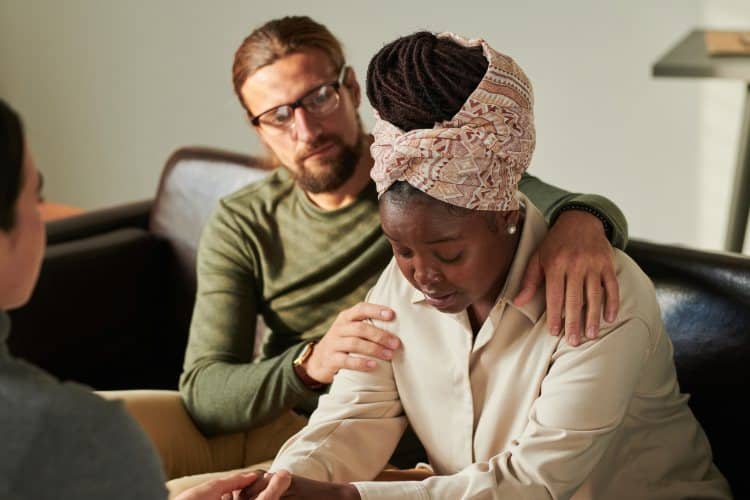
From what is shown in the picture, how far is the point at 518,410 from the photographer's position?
148 cm

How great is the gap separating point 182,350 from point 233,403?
771 millimetres

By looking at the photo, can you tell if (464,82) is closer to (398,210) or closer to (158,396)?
(398,210)

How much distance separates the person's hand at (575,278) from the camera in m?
1.38

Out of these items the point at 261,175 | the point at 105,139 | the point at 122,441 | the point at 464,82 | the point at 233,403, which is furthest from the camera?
the point at 105,139

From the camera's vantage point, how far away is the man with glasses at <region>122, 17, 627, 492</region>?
198cm

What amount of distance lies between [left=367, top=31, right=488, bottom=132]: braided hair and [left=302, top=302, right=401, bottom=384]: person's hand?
1.15 ft

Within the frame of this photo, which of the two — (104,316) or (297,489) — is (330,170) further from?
(104,316)

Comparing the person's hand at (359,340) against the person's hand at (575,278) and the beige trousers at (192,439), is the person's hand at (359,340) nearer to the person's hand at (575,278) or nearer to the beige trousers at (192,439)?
the person's hand at (575,278)

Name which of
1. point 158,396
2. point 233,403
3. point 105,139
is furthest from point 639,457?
point 105,139

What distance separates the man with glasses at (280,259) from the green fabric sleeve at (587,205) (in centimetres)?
7

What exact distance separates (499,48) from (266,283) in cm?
170

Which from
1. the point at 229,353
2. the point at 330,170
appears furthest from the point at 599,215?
the point at 229,353

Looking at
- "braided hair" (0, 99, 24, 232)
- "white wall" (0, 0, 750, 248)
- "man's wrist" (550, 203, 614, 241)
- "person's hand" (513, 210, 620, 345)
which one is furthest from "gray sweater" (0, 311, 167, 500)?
"white wall" (0, 0, 750, 248)

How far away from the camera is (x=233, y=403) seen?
1961 mm
